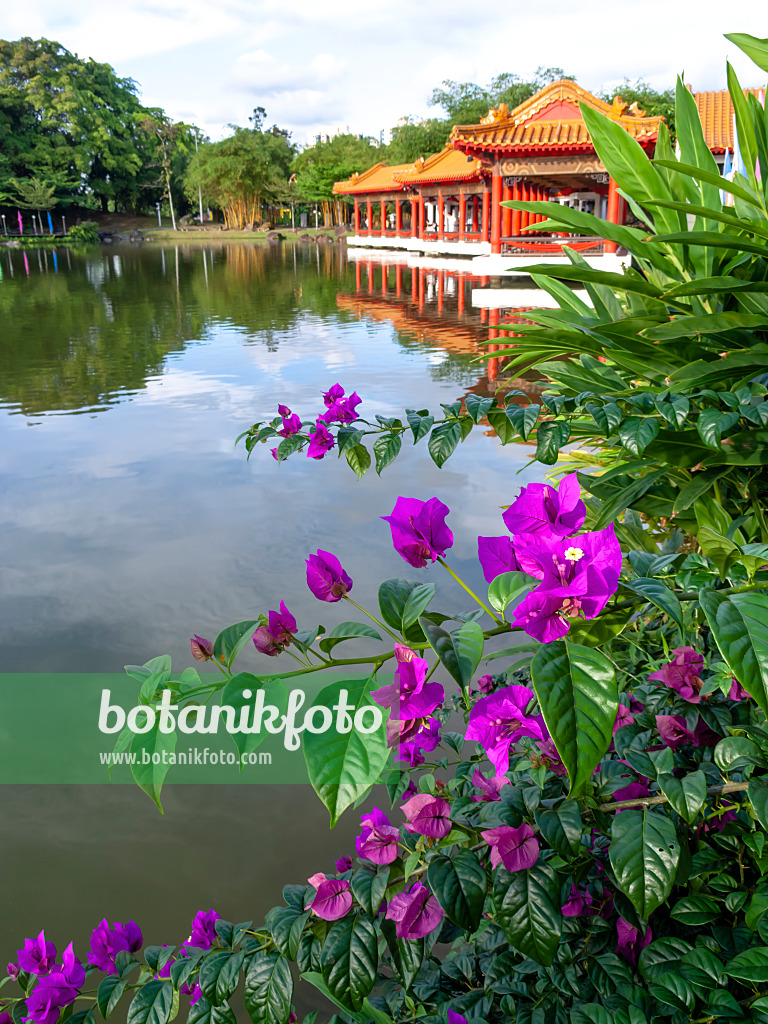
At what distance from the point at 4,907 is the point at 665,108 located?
3400cm

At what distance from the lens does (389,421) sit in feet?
4.22

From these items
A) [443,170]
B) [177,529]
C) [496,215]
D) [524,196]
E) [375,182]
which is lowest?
[177,529]

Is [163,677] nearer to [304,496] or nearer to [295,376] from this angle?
[304,496]

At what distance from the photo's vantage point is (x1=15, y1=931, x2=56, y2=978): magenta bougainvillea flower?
814 millimetres

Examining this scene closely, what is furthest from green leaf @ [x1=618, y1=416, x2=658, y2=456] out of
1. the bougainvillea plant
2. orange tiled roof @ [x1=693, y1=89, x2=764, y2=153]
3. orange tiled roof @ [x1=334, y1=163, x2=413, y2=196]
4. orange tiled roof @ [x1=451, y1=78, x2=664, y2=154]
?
orange tiled roof @ [x1=334, y1=163, x2=413, y2=196]

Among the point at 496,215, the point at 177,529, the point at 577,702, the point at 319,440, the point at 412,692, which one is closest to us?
the point at 577,702

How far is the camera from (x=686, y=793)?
660 millimetres

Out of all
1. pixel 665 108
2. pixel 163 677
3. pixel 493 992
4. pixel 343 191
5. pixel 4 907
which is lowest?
pixel 4 907

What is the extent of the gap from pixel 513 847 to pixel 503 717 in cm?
12

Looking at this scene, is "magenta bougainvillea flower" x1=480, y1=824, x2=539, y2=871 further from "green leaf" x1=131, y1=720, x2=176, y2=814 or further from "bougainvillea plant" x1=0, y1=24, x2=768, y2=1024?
"green leaf" x1=131, y1=720, x2=176, y2=814

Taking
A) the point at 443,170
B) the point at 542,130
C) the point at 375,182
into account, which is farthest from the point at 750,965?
the point at 375,182

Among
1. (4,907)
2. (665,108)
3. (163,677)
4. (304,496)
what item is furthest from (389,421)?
(665,108)

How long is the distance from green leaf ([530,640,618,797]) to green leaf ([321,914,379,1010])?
1.00ft

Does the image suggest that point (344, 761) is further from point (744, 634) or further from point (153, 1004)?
point (153, 1004)
